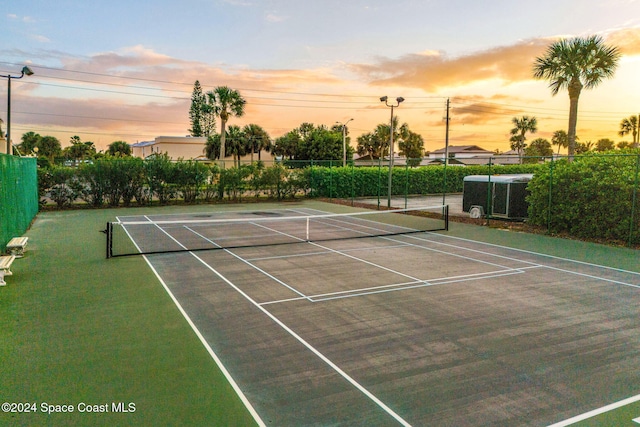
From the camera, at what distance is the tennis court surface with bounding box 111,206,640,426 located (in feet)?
15.9

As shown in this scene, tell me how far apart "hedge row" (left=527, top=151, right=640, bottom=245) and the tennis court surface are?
3802mm

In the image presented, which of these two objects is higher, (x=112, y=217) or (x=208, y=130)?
(x=208, y=130)

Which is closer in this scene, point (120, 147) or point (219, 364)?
point (219, 364)

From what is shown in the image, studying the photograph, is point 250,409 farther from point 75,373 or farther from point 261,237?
point 261,237

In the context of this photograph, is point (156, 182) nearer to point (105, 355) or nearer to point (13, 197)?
point (13, 197)

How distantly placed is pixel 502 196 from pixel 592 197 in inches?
189

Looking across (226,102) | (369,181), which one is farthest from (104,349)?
(226,102)

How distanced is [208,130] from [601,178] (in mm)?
87623

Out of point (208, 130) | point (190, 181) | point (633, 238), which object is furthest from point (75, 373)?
point (208, 130)

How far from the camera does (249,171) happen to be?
98.9 ft

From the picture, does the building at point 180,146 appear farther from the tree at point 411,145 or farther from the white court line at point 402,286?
the white court line at point 402,286

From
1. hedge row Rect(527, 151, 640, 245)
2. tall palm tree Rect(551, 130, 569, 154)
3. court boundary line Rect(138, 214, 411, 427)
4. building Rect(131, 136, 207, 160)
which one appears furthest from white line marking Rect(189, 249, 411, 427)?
tall palm tree Rect(551, 130, 569, 154)

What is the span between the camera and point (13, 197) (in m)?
13.8

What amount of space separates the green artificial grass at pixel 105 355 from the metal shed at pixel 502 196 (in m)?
14.8
